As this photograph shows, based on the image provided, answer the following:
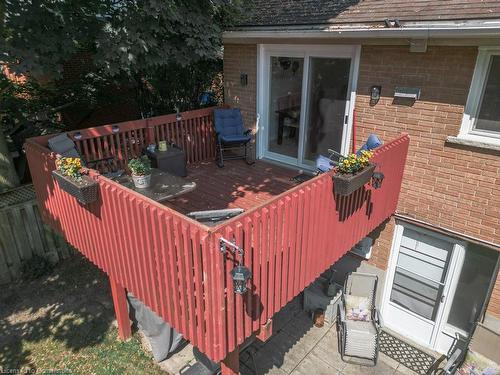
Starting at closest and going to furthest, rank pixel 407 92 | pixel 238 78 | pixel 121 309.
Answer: pixel 407 92
pixel 121 309
pixel 238 78

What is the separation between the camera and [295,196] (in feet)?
12.1

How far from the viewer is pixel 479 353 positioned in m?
5.49

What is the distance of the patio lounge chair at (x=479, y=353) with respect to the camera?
5.32 m

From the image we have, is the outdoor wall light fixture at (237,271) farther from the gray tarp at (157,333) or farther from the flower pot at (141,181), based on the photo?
the gray tarp at (157,333)

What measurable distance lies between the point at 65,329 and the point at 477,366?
22.9 ft

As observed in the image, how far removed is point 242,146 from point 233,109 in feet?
3.03

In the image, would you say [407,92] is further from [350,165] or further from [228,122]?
[228,122]

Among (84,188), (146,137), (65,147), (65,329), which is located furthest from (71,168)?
(65,329)

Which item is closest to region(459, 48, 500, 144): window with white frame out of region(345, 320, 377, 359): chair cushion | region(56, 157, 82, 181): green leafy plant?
region(345, 320, 377, 359): chair cushion

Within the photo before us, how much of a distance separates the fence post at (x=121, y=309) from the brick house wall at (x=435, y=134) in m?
4.90

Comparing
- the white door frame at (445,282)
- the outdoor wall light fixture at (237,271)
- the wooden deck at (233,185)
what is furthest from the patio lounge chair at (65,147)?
the white door frame at (445,282)

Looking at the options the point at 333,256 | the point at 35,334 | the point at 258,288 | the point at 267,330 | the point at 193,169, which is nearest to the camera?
the point at 258,288

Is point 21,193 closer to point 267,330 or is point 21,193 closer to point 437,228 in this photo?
point 267,330

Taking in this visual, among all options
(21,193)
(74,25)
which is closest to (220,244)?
(74,25)
